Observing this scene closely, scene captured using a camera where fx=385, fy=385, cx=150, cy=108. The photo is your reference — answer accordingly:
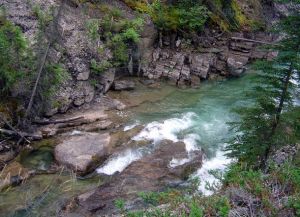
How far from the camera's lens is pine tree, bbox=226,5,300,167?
11.8 m

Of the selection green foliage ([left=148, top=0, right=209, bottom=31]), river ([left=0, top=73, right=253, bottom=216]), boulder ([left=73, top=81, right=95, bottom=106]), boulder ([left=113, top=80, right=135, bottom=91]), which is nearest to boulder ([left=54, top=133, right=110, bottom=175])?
river ([left=0, top=73, right=253, bottom=216])

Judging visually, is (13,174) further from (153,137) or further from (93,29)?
(93,29)

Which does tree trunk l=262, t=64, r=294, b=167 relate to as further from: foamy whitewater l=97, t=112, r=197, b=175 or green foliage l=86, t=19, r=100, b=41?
green foliage l=86, t=19, r=100, b=41

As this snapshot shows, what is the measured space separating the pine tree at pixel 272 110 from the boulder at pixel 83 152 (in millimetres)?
5423

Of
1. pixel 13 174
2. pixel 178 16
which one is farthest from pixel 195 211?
pixel 178 16

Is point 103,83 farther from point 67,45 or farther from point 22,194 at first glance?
point 22,194

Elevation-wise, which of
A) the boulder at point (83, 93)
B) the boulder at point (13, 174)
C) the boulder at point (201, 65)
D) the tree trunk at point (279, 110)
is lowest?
the boulder at point (13, 174)

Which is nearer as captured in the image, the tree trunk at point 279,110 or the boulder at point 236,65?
the tree trunk at point 279,110

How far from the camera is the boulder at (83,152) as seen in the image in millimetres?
14960

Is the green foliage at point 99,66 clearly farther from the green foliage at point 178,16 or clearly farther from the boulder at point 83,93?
the green foliage at point 178,16

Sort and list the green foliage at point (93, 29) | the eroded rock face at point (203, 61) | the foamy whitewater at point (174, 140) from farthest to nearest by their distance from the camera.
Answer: the eroded rock face at point (203, 61) < the green foliage at point (93, 29) < the foamy whitewater at point (174, 140)

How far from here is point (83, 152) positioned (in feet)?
51.0

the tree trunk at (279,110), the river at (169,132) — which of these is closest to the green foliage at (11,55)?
the river at (169,132)

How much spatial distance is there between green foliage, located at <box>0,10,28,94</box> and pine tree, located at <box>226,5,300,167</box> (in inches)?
338
